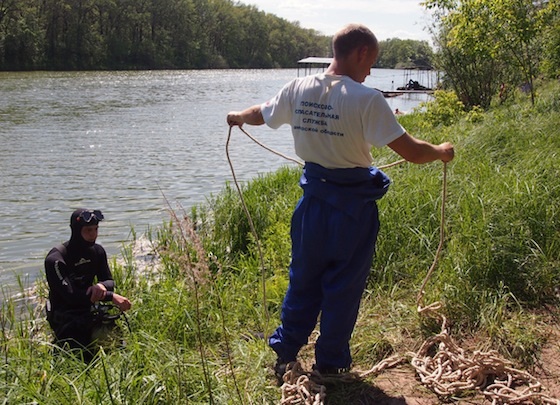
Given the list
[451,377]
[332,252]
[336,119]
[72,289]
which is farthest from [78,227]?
[451,377]

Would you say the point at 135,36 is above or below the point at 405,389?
above

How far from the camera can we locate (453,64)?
651 inches

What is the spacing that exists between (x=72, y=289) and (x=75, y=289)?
0.06m

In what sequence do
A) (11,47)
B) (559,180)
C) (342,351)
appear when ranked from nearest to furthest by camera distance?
1. (342,351)
2. (559,180)
3. (11,47)

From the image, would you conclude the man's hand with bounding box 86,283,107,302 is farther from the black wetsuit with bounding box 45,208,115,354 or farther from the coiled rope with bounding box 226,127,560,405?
the coiled rope with bounding box 226,127,560,405

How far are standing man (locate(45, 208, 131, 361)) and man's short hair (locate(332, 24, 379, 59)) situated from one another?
84.4 inches

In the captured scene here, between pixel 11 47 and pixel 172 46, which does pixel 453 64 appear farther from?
pixel 172 46

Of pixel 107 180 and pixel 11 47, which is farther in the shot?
pixel 11 47

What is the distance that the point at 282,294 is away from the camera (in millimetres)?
4363

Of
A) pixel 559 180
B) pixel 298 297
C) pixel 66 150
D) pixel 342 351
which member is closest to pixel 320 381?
pixel 342 351

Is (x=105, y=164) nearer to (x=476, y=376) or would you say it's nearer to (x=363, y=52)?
(x=363, y=52)

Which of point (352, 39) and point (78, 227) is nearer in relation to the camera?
point (352, 39)

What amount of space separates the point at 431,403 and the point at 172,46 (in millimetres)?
82427

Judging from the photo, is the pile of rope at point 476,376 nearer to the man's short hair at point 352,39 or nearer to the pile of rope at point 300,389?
the pile of rope at point 300,389
